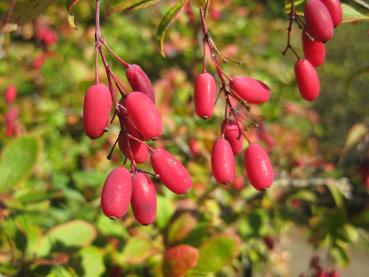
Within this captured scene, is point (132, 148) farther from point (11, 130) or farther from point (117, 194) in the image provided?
point (11, 130)

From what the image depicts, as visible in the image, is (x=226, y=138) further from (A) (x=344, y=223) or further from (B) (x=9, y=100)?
(B) (x=9, y=100)

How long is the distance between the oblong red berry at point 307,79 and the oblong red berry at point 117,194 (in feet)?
0.99

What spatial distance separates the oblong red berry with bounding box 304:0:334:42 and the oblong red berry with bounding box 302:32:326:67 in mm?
63

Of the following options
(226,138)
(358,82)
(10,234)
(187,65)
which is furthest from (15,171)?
(358,82)

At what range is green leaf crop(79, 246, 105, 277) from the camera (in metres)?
1.00

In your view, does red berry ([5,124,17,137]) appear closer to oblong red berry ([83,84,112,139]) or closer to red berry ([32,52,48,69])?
red berry ([32,52,48,69])

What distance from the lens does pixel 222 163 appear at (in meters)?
0.71

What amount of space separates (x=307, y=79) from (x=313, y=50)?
1.7 inches

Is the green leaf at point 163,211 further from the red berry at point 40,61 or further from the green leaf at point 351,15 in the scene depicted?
the red berry at point 40,61

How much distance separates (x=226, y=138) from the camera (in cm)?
80

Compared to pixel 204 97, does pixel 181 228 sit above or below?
below

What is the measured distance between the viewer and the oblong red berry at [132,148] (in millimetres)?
675

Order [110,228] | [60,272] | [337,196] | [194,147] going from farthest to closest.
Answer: [194,147], [337,196], [110,228], [60,272]

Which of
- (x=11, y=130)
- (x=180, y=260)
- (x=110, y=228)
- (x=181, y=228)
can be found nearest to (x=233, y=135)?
(x=180, y=260)
